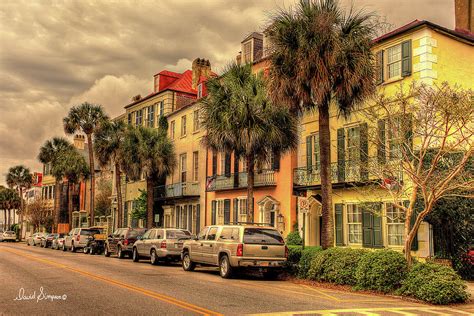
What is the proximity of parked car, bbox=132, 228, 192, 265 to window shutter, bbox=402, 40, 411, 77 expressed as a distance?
12.0 meters

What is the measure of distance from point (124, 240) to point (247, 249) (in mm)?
13112

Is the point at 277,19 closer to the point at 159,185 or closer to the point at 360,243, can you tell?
the point at 360,243

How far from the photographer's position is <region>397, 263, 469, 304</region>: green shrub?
1249 cm

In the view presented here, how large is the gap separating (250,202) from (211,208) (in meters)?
11.6

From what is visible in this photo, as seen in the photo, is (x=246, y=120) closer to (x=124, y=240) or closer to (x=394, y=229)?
(x=394, y=229)

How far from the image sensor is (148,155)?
1403 inches

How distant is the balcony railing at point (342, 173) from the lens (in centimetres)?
1860

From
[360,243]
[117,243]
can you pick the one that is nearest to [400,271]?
[360,243]

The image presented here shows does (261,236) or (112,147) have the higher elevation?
(112,147)

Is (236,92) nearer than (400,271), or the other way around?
(400,271)

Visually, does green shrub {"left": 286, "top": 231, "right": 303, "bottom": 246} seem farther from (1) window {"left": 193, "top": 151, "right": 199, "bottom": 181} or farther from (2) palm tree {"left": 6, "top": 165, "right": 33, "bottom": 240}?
(2) palm tree {"left": 6, "top": 165, "right": 33, "bottom": 240}

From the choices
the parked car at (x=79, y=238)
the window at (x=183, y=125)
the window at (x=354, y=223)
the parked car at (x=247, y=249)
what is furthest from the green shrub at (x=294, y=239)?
the parked car at (x=79, y=238)

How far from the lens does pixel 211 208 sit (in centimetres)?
3425

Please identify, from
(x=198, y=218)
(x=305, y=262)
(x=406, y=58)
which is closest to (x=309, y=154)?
(x=406, y=58)
